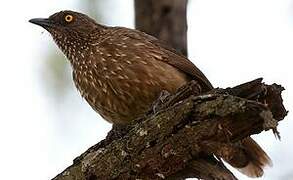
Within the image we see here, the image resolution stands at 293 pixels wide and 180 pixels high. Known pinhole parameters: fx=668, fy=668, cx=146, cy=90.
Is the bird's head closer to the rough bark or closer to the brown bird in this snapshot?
the brown bird

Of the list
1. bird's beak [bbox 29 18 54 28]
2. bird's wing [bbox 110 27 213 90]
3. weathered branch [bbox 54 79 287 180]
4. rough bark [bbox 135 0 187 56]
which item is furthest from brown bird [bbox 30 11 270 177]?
weathered branch [bbox 54 79 287 180]

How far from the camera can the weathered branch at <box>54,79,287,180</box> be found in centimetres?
308

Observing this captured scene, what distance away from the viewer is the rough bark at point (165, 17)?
4695 mm

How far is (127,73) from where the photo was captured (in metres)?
4.81

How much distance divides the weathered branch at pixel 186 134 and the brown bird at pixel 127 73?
1.00 meters

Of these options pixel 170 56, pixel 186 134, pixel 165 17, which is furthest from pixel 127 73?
pixel 186 134

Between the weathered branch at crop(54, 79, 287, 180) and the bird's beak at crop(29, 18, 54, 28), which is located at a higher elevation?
the bird's beak at crop(29, 18, 54, 28)

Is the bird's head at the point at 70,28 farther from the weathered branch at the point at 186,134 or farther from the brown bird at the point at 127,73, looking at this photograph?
the weathered branch at the point at 186,134

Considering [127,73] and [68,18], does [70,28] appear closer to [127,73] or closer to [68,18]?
[68,18]

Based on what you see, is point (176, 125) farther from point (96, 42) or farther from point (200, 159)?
point (96, 42)

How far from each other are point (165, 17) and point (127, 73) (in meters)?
0.49

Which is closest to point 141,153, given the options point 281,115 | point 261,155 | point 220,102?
point 220,102

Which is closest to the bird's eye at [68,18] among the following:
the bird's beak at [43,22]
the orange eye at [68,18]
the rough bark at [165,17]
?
the orange eye at [68,18]

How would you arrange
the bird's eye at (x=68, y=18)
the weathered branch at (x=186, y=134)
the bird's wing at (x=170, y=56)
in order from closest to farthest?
1. the weathered branch at (x=186, y=134)
2. the bird's wing at (x=170, y=56)
3. the bird's eye at (x=68, y=18)
